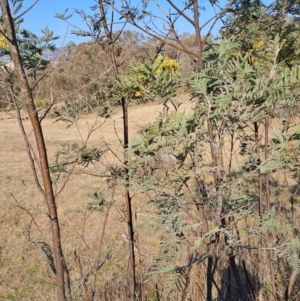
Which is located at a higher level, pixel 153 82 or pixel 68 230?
pixel 153 82

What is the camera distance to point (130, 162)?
956 millimetres

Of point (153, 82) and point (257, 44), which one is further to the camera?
point (257, 44)

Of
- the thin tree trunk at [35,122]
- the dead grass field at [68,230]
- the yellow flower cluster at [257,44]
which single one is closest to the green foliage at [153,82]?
the thin tree trunk at [35,122]

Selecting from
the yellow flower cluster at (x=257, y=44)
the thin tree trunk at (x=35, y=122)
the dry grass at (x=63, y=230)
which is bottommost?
the dry grass at (x=63, y=230)

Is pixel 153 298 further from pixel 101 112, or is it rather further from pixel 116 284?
pixel 101 112

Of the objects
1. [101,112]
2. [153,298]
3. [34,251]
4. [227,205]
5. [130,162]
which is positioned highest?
[101,112]

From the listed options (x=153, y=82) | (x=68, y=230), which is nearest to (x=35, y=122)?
(x=153, y=82)

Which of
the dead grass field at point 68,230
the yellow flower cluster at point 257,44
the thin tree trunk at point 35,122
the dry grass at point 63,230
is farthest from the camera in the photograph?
the dry grass at point 63,230

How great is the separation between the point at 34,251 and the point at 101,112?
9.33 ft

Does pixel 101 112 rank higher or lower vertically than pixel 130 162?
higher

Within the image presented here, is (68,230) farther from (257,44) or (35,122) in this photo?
(35,122)

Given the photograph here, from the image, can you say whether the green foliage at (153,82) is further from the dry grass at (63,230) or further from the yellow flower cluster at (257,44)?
the yellow flower cluster at (257,44)

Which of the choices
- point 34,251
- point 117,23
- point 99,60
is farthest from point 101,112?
point 34,251

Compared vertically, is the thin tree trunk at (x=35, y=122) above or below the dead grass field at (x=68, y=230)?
→ above
